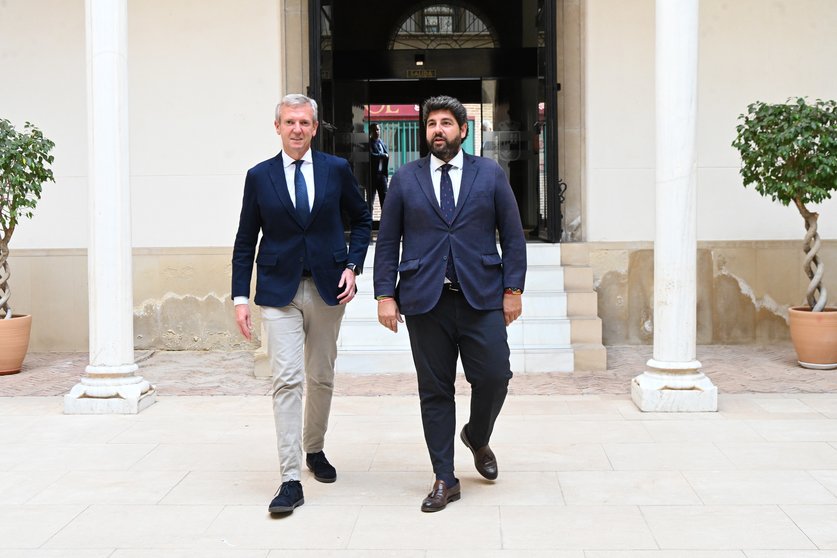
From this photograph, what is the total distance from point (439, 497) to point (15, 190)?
16.9ft

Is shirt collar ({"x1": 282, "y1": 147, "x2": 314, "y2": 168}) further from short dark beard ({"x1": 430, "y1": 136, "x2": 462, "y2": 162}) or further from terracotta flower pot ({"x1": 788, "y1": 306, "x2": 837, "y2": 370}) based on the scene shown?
terracotta flower pot ({"x1": 788, "y1": 306, "x2": 837, "y2": 370})

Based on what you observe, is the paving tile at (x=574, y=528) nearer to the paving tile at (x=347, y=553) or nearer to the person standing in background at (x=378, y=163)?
the paving tile at (x=347, y=553)

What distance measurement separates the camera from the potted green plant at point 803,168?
7.71 m

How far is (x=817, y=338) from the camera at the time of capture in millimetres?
7898

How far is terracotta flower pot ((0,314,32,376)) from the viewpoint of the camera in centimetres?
812

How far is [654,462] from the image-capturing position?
16.9ft

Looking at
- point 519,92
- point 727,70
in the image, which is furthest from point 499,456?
point 519,92

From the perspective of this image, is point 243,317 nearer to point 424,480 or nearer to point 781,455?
point 424,480

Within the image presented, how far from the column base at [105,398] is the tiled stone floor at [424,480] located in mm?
137

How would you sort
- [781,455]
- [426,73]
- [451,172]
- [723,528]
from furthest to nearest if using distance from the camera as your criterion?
[426,73] → [781,455] → [451,172] → [723,528]

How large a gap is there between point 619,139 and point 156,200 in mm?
4305

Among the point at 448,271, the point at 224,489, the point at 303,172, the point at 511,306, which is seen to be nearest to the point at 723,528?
the point at 511,306

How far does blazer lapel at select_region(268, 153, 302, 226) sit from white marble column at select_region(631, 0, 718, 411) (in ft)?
9.24

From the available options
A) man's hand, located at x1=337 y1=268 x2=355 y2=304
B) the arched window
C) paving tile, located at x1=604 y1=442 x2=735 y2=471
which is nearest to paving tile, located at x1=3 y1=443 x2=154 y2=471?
man's hand, located at x1=337 y1=268 x2=355 y2=304
